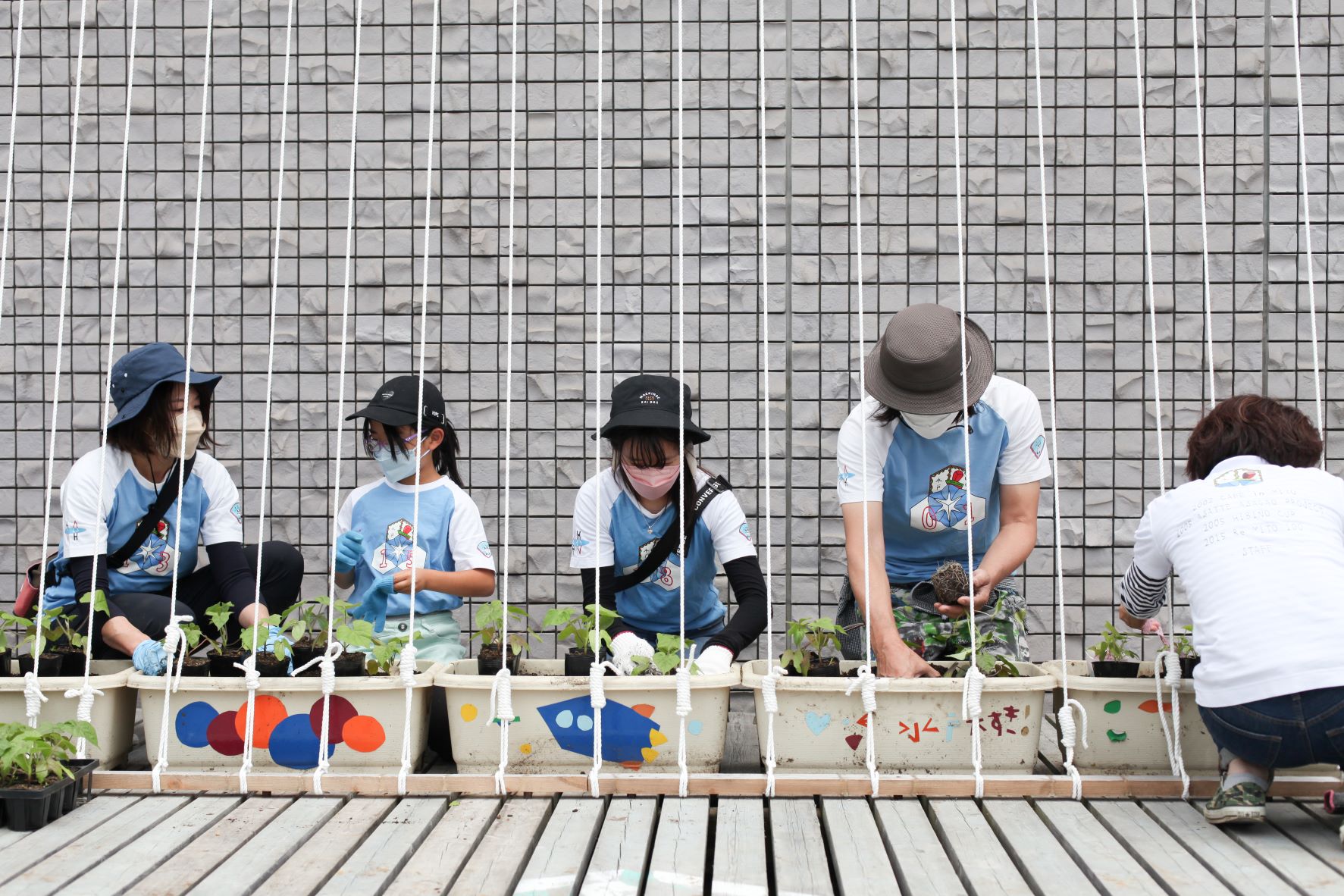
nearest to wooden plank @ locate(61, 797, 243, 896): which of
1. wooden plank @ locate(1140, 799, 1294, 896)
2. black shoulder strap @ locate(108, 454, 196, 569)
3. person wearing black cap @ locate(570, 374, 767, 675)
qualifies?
black shoulder strap @ locate(108, 454, 196, 569)

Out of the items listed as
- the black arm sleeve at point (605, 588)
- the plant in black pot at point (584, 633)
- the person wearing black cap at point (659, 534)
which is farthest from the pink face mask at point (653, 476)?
the plant in black pot at point (584, 633)

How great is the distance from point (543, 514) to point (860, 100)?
1801 millimetres

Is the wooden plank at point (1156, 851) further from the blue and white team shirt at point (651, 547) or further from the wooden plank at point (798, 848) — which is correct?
the blue and white team shirt at point (651, 547)

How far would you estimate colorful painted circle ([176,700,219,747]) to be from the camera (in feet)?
7.93

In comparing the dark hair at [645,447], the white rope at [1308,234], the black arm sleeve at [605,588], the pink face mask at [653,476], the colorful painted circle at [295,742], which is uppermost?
the white rope at [1308,234]

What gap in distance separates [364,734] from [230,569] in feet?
3.21

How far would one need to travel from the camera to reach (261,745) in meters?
2.42

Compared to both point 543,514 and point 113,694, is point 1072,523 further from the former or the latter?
point 113,694

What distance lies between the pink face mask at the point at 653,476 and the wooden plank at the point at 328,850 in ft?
3.27

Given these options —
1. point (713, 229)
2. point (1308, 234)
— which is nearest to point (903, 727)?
point (1308, 234)

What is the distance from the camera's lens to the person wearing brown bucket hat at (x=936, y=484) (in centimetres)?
269

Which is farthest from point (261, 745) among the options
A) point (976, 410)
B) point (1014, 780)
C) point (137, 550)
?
point (976, 410)

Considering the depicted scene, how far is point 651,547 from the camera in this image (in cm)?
306

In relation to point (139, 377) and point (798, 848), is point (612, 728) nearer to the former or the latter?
point (798, 848)
